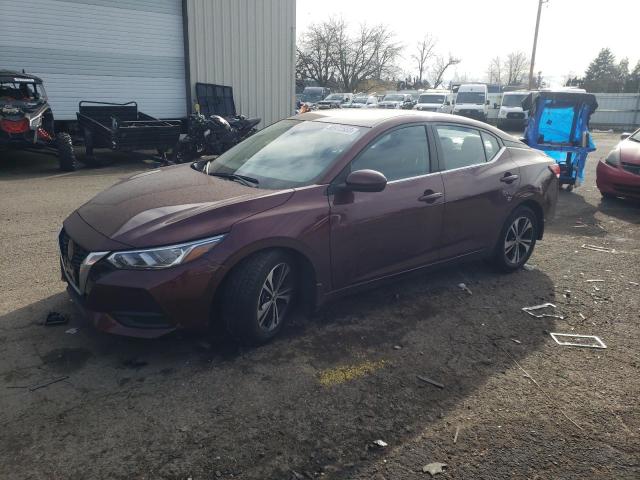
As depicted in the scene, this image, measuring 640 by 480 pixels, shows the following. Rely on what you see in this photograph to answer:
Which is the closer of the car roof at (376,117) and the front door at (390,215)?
the front door at (390,215)

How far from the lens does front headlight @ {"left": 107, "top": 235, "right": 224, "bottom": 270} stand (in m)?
3.11

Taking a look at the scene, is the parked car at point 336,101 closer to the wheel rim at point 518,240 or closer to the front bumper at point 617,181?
the front bumper at point 617,181

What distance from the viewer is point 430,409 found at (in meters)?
3.03

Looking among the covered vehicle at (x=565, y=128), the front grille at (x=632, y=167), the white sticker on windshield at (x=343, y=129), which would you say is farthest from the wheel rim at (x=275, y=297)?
the covered vehicle at (x=565, y=128)

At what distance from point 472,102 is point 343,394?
91.9 feet

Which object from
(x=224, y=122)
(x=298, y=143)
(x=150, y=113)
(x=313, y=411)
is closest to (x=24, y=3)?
(x=150, y=113)

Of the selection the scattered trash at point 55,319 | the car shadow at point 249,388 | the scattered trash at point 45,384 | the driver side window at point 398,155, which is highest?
the driver side window at point 398,155

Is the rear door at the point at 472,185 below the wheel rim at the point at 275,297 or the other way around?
the other way around

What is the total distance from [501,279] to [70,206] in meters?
6.03

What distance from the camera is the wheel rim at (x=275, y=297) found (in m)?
3.48

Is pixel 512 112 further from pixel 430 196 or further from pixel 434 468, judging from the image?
pixel 434 468

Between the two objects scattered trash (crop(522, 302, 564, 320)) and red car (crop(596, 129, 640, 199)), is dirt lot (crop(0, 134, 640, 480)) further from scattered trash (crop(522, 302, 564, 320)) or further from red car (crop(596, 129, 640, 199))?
red car (crop(596, 129, 640, 199))

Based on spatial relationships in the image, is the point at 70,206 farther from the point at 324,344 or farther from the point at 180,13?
the point at 180,13

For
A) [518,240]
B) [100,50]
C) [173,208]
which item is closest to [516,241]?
[518,240]
